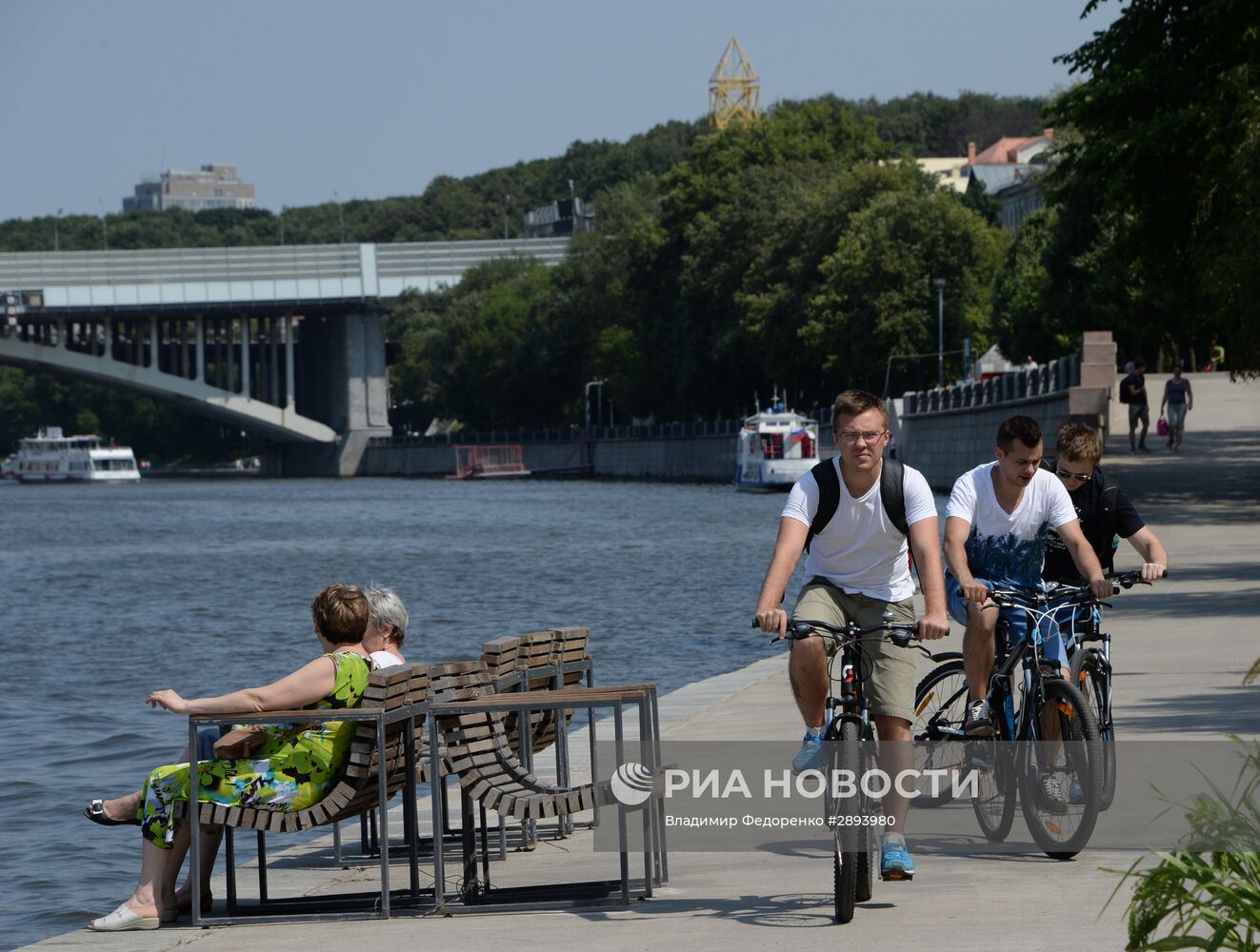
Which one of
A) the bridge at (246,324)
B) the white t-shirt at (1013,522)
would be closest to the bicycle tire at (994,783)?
the white t-shirt at (1013,522)

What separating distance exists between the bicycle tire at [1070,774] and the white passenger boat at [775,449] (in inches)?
2517

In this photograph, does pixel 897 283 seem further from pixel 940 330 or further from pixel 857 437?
pixel 857 437

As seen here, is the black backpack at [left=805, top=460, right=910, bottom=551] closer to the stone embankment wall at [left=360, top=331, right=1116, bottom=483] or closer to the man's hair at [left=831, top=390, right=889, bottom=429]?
the man's hair at [left=831, top=390, right=889, bottom=429]

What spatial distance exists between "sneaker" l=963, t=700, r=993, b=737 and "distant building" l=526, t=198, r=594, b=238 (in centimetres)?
14754

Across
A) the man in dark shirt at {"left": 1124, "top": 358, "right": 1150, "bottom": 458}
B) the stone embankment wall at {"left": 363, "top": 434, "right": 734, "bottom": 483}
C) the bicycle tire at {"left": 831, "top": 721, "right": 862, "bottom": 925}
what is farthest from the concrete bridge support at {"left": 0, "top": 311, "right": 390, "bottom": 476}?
the bicycle tire at {"left": 831, "top": 721, "right": 862, "bottom": 925}

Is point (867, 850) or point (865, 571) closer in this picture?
point (867, 850)

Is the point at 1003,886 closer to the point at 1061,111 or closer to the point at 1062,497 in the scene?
the point at 1062,497

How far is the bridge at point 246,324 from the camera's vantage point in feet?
338

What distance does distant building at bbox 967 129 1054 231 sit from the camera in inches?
4985

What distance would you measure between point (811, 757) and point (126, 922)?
2.37m

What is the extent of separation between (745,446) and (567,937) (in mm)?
68721

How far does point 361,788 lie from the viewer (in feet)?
23.9

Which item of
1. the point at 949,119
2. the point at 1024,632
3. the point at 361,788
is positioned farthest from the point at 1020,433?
the point at 949,119

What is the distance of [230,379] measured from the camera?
352 feet
